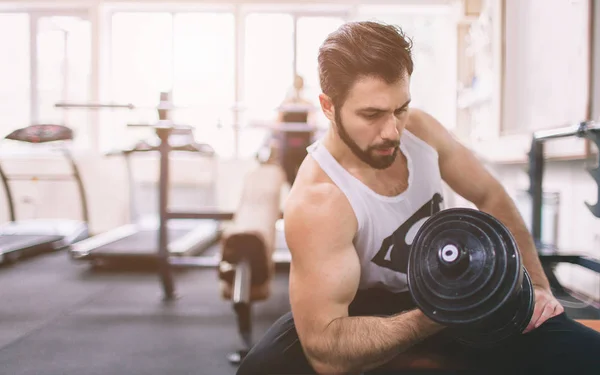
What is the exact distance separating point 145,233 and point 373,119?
13.9 ft

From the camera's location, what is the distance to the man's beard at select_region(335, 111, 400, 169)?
1289 mm

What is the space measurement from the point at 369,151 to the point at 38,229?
488 cm

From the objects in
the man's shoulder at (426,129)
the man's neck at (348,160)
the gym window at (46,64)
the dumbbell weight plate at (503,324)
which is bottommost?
the dumbbell weight plate at (503,324)

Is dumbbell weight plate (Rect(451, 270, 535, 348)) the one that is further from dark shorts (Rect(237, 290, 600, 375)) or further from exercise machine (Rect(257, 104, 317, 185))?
exercise machine (Rect(257, 104, 317, 185))

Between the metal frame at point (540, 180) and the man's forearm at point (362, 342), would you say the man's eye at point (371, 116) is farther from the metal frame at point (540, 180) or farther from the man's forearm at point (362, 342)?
the metal frame at point (540, 180)

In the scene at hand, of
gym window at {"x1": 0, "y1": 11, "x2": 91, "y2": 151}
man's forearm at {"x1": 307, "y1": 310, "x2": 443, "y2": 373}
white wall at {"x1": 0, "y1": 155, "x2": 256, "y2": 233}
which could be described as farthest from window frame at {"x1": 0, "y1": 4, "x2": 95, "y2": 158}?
man's forearm at {"x1": 307, "y1": 310, "x2": 443, "y2": 373}

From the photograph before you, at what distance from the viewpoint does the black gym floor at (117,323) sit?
203 cm

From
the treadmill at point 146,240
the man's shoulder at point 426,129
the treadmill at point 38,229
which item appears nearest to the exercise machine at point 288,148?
the treadmill at point 146,240

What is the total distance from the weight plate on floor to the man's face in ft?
1.08

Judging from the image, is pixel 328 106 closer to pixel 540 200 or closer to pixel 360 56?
pixel 360 56

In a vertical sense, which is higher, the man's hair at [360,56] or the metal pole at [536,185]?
the man's hair at [360,56]

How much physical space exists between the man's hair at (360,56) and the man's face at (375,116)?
21 millimetres

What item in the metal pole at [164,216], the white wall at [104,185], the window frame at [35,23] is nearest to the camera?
the metal pole at [164,216]

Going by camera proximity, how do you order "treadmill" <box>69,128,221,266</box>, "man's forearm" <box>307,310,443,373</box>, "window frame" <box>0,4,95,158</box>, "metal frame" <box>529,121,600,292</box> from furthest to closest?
"window frame" <box>0,4,95,158</box> < "treadmill" <box>69,128,221,266</box> < "metal frame" <box>529,121,600,292</box> < "man's forearm" <box>307,310,443,373</box>
